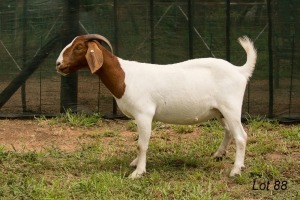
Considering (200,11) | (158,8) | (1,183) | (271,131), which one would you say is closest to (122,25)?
(158,8)

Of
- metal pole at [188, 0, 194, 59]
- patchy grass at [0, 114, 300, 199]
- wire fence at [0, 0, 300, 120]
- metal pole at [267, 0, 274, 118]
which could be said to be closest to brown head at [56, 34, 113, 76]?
patchy grass at [0, 114, 300, 199]

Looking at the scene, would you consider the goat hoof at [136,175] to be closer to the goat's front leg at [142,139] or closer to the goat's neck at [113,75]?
the goat's front leg at [142,139]

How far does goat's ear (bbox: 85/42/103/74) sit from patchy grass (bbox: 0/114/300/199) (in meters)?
1.12

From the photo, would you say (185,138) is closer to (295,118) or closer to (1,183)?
(295,118)

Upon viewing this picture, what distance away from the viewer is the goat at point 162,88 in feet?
19.2

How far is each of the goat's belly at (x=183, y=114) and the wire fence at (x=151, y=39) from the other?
284cm

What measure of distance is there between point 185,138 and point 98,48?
2.41 meters

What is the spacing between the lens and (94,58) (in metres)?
5.77

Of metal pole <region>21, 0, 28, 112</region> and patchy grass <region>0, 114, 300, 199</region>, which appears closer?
patchy grass <region>0, 114, 300, 199</region>

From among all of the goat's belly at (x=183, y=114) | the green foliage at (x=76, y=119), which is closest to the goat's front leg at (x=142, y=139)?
the goat's belly at (x=183, y=114)

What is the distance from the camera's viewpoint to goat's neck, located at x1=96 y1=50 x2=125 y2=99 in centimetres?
588

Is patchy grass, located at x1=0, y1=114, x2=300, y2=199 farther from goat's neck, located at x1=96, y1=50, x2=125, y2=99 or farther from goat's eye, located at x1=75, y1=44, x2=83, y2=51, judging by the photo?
goat's eye, located at x1=75, y1=44, x2=83, y2=51

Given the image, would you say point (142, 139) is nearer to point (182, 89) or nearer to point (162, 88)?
point (162, 88)

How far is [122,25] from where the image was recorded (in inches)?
347
